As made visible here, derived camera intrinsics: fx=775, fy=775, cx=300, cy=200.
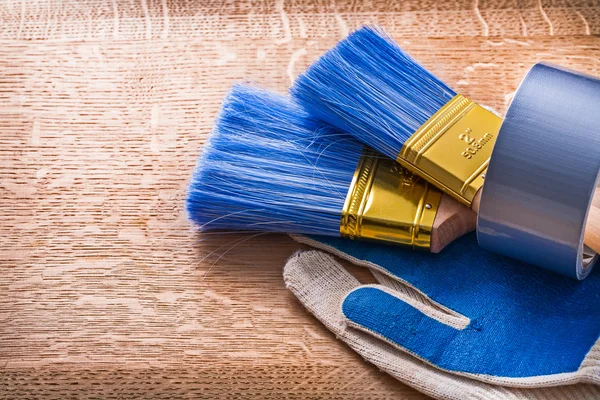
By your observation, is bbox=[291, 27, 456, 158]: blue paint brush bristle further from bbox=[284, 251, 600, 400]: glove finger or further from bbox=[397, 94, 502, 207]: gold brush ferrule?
bbox=[284, 251, 600, 400]: glove finger

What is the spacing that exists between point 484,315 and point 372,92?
0.33m

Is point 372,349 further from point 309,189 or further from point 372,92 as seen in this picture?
point 372,92

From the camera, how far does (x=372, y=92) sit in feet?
3.42

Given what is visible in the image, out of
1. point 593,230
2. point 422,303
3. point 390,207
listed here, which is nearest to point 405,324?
point 422,303

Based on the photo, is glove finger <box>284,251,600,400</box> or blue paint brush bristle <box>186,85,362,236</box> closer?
glove finger <box>284,251,600,400</box>

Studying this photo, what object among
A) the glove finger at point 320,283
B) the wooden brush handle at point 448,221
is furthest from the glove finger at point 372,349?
the wooden brush handle at point 448,221

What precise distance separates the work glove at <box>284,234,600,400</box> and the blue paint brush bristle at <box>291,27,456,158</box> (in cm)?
16

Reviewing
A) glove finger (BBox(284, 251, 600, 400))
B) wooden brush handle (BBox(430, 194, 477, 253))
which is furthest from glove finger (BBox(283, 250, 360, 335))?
wooden brush handle (BBox(430, 194, 477, 253))

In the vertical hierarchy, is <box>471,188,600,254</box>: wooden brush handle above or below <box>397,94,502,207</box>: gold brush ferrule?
below

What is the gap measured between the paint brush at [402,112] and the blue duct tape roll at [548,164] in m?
0.07

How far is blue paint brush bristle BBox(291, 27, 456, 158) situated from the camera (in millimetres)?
1030

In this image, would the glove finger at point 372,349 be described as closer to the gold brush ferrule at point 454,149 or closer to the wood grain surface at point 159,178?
the wood grain surface at point 159,178

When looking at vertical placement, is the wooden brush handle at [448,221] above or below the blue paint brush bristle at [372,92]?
below

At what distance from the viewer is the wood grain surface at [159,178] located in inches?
39.5
